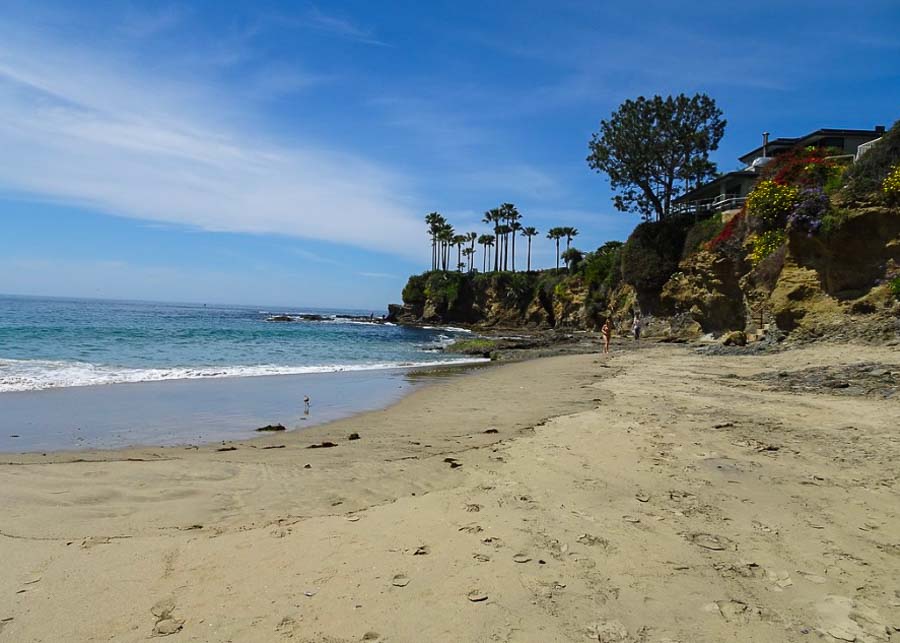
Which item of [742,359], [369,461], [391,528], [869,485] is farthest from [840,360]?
[391,528]

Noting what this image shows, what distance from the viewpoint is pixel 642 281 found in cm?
3491

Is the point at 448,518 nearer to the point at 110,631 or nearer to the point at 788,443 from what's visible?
the point at 110,631

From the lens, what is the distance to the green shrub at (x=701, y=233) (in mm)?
29750

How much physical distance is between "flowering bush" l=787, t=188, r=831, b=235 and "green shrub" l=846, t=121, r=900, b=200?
2.45ft

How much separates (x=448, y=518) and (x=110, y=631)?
252cm

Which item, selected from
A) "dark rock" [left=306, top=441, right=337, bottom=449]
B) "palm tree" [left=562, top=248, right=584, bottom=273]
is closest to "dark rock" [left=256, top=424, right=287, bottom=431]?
"dark rock" [left=306, top=441, right=337, bottom=449]

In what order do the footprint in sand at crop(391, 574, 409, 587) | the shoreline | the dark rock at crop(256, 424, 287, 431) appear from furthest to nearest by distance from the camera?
the dark rock at crop(256, 424, 287, 431) → the shoreline → the footprint in sand at crop(391, 574, 409, 587)

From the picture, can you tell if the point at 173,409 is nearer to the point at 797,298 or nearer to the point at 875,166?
the point at 797,298

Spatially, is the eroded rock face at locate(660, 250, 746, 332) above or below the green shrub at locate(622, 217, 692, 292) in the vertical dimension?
below

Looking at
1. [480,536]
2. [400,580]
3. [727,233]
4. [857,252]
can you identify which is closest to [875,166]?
[857,252]

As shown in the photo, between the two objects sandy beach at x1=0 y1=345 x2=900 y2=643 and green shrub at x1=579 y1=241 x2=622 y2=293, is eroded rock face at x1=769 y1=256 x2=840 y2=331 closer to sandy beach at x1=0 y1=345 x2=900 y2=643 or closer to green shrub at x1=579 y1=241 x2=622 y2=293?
sandy beach at x1=0 y1=345 x2=900 y2=643

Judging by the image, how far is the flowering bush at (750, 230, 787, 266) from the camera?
1980 centimetres

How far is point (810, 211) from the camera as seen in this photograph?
55.8 feet

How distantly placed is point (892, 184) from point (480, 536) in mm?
17520
